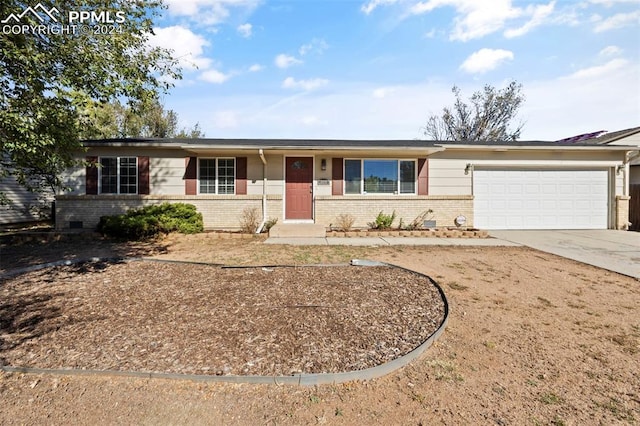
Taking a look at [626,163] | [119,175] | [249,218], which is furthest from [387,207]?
[119,175]

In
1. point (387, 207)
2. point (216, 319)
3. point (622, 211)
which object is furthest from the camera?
point (622, 211)

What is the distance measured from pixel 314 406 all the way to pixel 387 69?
11.7 metres

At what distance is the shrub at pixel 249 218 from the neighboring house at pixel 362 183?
157 mm

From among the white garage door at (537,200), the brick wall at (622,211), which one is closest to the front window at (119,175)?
the white garage door at (537,200)

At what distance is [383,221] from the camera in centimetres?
989

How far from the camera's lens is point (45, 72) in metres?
4.89

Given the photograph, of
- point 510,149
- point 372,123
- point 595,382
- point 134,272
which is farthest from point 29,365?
point 372,123

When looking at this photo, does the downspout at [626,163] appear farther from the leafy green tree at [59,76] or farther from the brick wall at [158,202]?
the leafy green tree at [59,76]

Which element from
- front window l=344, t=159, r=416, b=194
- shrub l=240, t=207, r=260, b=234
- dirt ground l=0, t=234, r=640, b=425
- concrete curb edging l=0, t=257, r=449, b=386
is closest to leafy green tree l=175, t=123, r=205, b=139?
shrub l=240, t=207, r=260, b=234

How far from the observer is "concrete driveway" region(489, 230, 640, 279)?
5.89 m

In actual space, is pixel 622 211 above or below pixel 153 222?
above

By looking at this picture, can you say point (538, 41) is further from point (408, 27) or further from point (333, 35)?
point (333, 35)

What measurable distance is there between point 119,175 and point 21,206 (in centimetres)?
722

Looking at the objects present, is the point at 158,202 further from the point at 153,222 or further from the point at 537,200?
the point at 537,200
